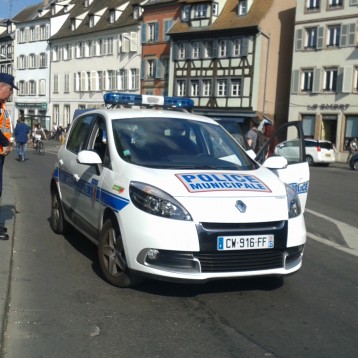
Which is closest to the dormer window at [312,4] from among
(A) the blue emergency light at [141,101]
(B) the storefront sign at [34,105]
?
(A) the blue emergency light at [141,101]

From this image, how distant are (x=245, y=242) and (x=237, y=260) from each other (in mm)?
172

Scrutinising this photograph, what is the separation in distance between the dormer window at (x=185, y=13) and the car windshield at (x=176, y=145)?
141ft

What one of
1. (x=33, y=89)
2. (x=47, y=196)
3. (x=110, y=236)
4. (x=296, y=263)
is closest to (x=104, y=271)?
(x=110, y=236)

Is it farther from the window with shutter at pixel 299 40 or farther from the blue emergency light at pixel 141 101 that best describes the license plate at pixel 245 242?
Answer: the window with shutter at pixel 299 40

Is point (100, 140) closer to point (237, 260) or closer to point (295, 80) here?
point (237, 260)

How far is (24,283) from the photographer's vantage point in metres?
5.27

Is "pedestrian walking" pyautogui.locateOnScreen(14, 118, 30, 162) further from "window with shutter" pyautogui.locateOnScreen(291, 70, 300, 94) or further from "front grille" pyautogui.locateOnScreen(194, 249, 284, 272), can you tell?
"window with shutter" pyautogui.locateOnScreen(291, 70, 300, 94)

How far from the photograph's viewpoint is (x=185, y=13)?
47406mm

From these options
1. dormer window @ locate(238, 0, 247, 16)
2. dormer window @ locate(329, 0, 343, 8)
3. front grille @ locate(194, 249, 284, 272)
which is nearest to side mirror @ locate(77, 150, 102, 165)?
front grille @ locate(194, 249, 284, 272)

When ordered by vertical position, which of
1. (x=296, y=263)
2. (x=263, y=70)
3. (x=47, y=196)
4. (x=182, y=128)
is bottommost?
(x=47, y=196)

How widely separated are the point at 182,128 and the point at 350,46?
115 ft

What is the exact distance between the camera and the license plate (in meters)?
4.55

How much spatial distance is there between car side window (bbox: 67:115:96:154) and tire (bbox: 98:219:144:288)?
63.3 inches

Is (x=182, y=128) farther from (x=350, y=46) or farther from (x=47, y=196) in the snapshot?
(x=350, y=46)
